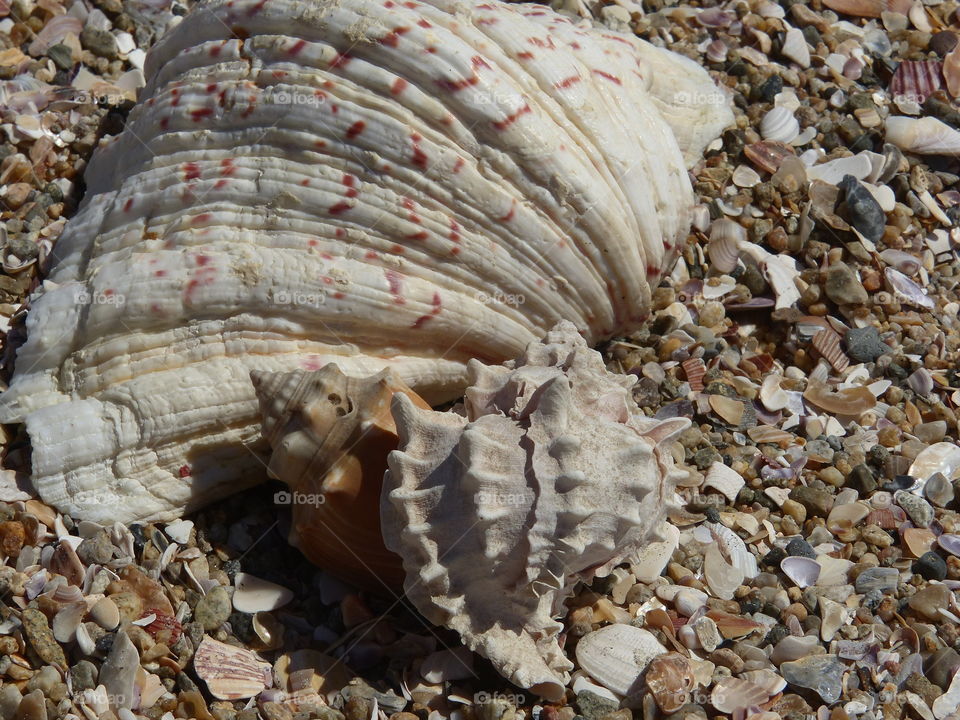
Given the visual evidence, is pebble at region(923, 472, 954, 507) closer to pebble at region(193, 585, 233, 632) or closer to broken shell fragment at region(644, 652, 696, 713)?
broken shell fragment at region(644, 652, 696, 713)

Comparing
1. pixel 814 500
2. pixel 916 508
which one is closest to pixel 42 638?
pixel 814 500

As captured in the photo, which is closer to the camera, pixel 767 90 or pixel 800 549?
pixel 800 549

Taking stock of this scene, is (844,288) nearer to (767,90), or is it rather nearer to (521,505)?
(767,90)

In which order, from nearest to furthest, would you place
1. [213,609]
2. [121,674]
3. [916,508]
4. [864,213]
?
[121,674]
[213,609]
[916,508]
[864,213]

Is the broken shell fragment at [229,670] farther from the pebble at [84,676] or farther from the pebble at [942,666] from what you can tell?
the pebble at [942,666]

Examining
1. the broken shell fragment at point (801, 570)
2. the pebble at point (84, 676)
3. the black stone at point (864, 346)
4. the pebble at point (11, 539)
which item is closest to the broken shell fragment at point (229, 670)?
the pebble at point (84, 676)

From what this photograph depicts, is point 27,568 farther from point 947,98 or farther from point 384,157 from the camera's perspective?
point 947,98
